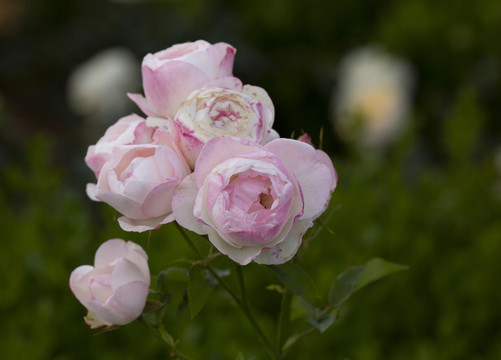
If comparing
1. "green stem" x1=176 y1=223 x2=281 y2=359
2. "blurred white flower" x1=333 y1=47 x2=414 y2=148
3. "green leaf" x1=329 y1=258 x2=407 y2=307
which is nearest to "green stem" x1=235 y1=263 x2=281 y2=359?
"green stem" x1=176 y1=223 x2=281 y2=359

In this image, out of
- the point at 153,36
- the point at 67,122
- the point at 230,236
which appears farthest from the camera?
the point at 67,122

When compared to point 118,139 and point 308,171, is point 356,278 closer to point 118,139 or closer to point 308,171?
point 308,171

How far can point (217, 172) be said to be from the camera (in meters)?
0.75

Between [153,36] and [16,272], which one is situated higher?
[16,272]

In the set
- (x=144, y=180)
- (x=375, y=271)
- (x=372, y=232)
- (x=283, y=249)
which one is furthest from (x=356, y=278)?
(x=372, y=232)

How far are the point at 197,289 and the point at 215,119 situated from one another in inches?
9.3

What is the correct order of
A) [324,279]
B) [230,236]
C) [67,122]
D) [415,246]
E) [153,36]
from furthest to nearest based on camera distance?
[67,122] < [153,36] < [415,246] < [324,279] < [230,236]

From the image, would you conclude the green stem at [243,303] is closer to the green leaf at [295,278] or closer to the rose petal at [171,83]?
the green leaf at [295,278]

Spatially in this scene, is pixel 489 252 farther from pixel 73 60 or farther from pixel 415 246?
pixel 73 60

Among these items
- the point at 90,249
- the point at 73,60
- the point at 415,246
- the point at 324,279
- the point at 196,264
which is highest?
the point at 196,264

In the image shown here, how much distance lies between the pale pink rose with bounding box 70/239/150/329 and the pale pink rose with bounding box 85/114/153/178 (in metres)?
0.11

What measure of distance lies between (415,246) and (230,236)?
1401 millimetres

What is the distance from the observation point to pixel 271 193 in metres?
0.75

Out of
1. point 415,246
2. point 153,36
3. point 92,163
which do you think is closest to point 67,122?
point 153,36
